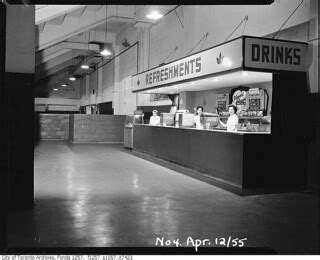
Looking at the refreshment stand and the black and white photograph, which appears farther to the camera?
the refreshment stand

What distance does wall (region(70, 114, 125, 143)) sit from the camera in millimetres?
16438

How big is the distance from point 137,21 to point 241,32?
6074mm

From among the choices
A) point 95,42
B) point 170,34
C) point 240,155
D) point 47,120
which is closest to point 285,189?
point 240,155

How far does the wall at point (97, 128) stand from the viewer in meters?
16.4

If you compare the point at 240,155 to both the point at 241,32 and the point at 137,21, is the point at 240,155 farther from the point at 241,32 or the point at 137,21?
the point at 137,21

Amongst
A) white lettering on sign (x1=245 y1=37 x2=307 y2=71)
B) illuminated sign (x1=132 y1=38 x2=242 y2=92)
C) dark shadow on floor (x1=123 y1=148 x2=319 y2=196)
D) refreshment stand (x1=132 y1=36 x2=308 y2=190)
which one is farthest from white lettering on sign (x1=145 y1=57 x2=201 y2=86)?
dark shadow on floor (x1=123 y1=148 x2=319 y2=196)

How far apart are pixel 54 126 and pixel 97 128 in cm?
283

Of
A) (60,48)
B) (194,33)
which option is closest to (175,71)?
(194,33)

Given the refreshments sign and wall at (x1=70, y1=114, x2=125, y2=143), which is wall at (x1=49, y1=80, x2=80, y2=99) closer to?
wall at (x1=70, y1=114, x2=125, y2=143)

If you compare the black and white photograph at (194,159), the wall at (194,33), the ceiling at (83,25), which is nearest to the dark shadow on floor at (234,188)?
the black and white photograph at (194,159)

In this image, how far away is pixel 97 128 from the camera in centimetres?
1677

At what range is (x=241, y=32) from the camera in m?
9.28

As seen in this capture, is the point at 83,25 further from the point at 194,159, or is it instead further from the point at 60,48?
the point at 194,159

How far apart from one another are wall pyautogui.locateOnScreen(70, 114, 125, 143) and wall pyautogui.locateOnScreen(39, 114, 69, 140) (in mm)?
1241
